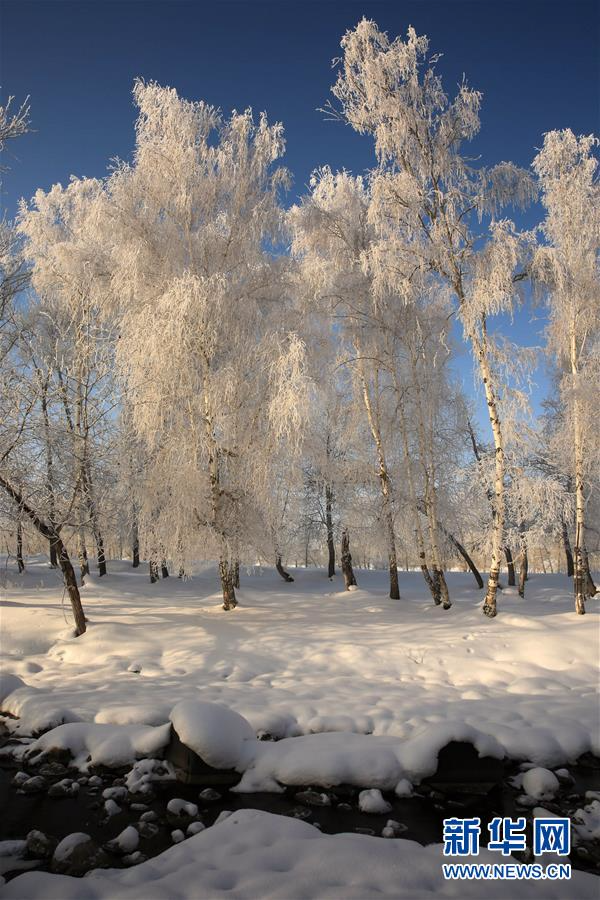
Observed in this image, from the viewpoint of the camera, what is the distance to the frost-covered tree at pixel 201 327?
10.5 metres

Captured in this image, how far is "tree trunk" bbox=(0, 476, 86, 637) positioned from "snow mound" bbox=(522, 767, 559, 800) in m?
7.29

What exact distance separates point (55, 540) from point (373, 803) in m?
6.68

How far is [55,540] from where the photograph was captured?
8.74 metres

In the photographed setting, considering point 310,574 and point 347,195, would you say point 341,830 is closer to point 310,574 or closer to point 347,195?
point 347,195

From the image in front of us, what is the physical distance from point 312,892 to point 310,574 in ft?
65.9

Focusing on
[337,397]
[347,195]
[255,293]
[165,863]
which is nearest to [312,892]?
[165,863]

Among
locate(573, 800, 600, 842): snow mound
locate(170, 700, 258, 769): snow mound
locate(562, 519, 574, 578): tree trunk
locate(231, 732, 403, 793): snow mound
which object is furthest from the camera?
locate(562, 519, 574, 578): tree trunk

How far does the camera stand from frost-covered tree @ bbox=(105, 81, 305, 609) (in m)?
10.5

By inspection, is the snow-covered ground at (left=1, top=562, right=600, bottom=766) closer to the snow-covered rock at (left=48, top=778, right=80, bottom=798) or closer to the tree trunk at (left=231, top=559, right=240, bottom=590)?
the tree trunk at (left=231, top=559, right=240, bottom=590)

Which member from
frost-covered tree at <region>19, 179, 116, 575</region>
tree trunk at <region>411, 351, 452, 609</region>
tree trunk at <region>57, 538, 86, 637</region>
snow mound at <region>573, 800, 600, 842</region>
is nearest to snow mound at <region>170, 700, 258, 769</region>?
snow mound at <region>573, 800, 600, 842</region>

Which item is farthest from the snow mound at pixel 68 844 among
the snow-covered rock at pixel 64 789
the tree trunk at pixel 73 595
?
the tree trunk at pixel 73 595

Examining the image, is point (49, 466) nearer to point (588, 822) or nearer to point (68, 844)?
point (68, 844)

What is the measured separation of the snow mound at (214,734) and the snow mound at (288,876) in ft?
4.11

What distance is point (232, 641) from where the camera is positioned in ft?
29.8
